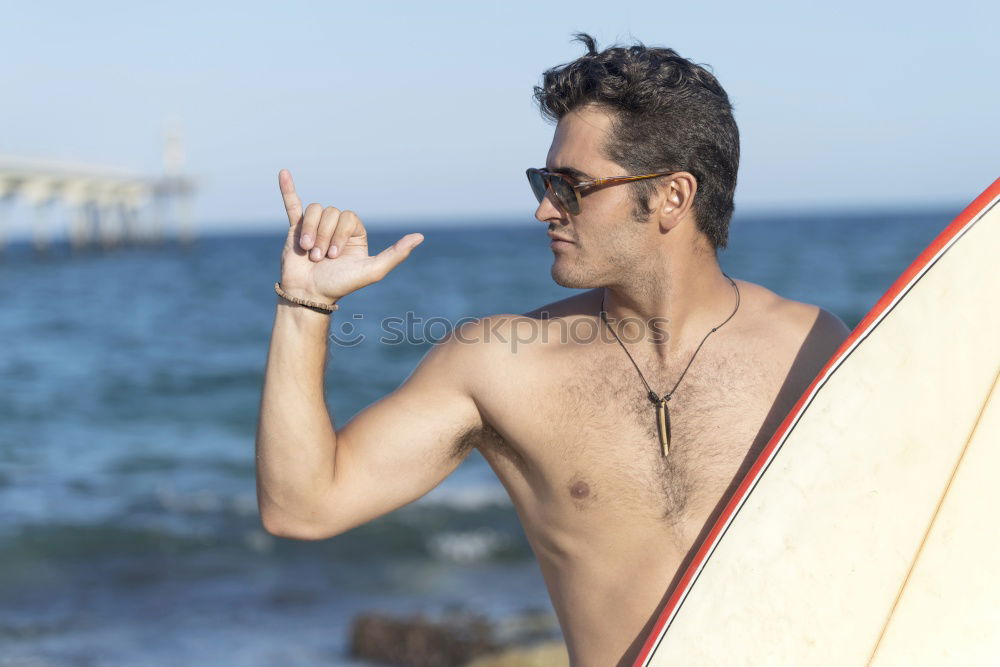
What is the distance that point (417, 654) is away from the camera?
552cm

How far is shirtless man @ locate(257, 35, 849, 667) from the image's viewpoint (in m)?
2.16

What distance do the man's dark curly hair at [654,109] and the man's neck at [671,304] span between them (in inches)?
5.2

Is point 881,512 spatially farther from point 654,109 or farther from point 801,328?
point 654,109

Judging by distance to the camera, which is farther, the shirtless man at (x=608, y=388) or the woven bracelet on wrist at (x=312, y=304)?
the shirtless man at (x=608, y=388)

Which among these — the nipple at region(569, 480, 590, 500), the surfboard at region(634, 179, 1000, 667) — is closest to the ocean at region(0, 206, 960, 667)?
the nipple at region(569, 480, 590, 500)

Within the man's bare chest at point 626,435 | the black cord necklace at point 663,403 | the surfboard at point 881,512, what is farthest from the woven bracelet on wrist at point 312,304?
the surfboard at point 881,512

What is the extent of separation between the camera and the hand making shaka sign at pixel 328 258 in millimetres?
1999

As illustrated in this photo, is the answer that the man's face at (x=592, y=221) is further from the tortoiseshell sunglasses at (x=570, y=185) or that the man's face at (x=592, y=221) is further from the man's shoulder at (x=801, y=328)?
the man's shoulder at (x=801, y=328)

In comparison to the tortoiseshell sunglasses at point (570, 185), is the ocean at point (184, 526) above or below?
below

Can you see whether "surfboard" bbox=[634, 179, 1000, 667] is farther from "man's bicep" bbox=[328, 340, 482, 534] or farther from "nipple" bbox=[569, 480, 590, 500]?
"man's bicep" bbox=[328, 340, 482, 534]

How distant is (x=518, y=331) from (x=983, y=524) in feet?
3.45

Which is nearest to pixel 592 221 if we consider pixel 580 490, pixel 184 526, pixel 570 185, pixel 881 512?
pixel 570 185

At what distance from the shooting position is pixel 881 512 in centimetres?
202

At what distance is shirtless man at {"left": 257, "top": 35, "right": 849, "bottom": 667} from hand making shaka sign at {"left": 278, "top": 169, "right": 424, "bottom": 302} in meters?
0.01
